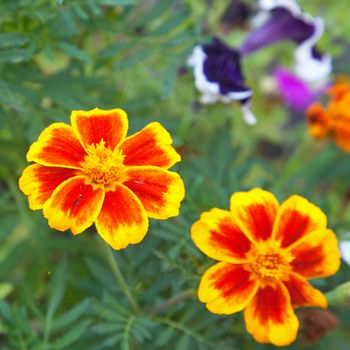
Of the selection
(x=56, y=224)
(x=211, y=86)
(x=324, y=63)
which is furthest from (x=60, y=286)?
(x=324, y=63)

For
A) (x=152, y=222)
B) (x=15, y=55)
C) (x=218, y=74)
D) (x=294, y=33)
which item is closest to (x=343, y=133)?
(x=294, y=33)

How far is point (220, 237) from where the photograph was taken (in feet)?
3.03

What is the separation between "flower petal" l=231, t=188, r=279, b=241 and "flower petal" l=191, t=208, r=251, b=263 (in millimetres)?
18

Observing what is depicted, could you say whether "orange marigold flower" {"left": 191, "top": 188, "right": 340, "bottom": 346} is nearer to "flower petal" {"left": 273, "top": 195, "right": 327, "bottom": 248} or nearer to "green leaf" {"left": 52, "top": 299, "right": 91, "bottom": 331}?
"flower petal" {"left": 273, "top": 195, "right": 327, "bottom": 248}

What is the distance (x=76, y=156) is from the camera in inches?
35.0

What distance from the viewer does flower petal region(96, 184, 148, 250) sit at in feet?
2.72

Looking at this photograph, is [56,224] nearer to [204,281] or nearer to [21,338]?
[204,281]

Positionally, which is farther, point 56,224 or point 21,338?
point 21,338

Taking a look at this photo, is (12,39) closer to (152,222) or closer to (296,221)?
(152,222)

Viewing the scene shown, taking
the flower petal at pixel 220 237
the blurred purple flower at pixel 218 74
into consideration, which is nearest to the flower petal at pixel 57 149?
the flower petal at pixel 220 237

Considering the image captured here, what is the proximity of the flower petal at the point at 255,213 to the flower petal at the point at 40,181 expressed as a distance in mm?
237

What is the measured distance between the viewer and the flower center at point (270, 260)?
3.05 ft

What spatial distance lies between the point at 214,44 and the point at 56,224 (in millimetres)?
627

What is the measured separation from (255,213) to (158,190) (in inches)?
6.5
